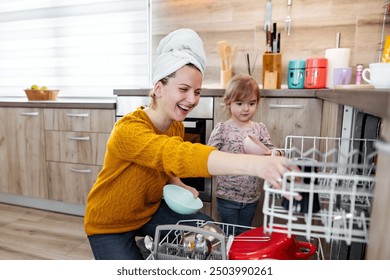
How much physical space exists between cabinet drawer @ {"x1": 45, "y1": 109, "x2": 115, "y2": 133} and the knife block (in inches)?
39.9

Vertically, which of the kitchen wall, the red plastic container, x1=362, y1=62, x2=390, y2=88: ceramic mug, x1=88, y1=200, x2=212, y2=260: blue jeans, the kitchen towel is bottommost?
x1=88, y1=200, x2=212, y2=260: blue jeans

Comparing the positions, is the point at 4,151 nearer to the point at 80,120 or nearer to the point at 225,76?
the point at 80,120

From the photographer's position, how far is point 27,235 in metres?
2.02

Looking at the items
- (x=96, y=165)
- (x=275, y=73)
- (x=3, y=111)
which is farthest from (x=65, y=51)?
(x=275, y=73)

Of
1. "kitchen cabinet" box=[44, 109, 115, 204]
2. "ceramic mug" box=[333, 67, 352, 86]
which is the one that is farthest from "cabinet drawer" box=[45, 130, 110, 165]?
"ceramic mug" box=[333, 67, 352, 86]

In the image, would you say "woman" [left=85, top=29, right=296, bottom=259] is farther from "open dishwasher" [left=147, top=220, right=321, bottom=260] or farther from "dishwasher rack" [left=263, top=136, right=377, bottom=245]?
"dishwasher rack" [left=263, top=136, right=377, bottom=245]

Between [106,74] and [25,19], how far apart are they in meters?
0.99

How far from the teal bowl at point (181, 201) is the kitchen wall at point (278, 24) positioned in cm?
144

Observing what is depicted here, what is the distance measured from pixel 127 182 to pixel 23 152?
5.59ft

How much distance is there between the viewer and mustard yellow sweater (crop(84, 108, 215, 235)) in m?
0.88

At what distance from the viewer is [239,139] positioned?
1.56m

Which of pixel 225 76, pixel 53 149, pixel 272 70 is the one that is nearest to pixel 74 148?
pixel 53 149

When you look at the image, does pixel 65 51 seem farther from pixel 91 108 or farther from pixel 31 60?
pixel 91 108

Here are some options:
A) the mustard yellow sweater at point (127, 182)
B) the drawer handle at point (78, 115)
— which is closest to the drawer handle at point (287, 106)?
the mustard yellow sweater at point (127, 182)
